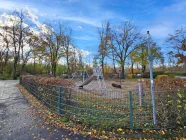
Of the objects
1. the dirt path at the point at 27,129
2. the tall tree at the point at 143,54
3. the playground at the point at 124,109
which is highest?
the tall tree at the point at 143,54

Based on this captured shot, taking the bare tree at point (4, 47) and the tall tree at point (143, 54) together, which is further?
the tall tree at point (143, 54)

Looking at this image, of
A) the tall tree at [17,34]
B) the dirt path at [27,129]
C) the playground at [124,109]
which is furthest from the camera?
the tall tree at [17,34]

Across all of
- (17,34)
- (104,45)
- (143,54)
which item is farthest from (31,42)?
(143,54)

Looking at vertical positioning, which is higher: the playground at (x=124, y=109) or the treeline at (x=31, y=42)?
the treeline at (x=31, y=42)

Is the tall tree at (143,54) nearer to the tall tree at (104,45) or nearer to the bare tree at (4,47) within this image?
the tall tree at (104,45)

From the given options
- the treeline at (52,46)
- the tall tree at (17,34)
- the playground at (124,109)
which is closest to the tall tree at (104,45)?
the treeline at (52,46)

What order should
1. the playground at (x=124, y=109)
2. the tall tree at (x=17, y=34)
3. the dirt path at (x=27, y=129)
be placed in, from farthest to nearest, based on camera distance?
the tall tree at (x=17, y=34), the playground at (x=124, y=109), the dirt path at (x=27, y=129)

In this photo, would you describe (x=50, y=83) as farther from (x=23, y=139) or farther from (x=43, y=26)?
(x=43, y=26)

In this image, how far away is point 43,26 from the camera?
27047 mm

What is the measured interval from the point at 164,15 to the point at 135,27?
2051 centimetres

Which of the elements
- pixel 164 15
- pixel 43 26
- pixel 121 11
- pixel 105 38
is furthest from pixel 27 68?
pixel 164 15

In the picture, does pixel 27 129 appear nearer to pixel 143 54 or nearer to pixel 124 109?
pixel 124 109

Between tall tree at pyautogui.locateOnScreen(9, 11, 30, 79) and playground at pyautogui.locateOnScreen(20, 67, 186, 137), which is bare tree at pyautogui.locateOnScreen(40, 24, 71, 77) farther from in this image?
playground at pyautogui.locateOnScreen(20, 67, 186, 137)

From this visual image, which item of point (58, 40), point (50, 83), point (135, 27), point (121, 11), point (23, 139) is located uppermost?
point (135, 27)
